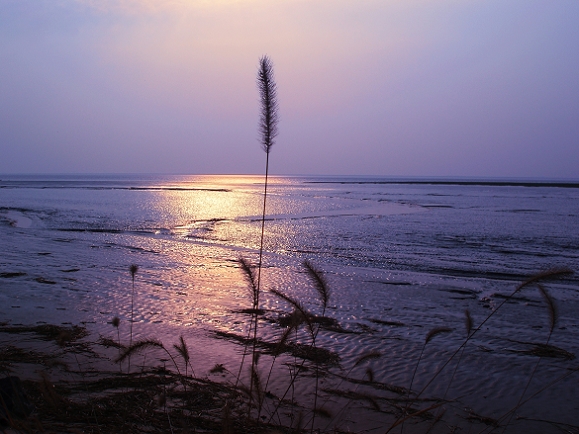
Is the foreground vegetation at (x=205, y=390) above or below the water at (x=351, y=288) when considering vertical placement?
above


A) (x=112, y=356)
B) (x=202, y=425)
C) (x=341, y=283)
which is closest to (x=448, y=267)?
(x=341, y=283)

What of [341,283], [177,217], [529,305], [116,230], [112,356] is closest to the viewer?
[112,356]

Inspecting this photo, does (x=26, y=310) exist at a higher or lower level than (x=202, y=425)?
lower

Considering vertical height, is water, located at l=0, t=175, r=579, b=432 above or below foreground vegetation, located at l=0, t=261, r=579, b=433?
below

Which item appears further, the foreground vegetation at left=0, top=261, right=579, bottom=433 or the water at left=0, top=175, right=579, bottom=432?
the water at left=0, top=175, right=579, bottom=432

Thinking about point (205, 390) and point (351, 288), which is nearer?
point (205, 390)

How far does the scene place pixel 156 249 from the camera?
14445mm

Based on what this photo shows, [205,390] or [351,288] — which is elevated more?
[205,390]

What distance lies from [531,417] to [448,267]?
8335 millimetres

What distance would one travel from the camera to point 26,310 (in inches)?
280

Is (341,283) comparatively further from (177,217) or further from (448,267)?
(177,217)

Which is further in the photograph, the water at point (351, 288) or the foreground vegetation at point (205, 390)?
the water at point (351, 288)

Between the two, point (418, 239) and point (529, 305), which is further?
Result: point (418, 239)

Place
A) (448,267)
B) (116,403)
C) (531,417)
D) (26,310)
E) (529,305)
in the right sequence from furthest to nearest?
(448,267) → (529,305) → (26,310) → (531,417) → (116,403)
